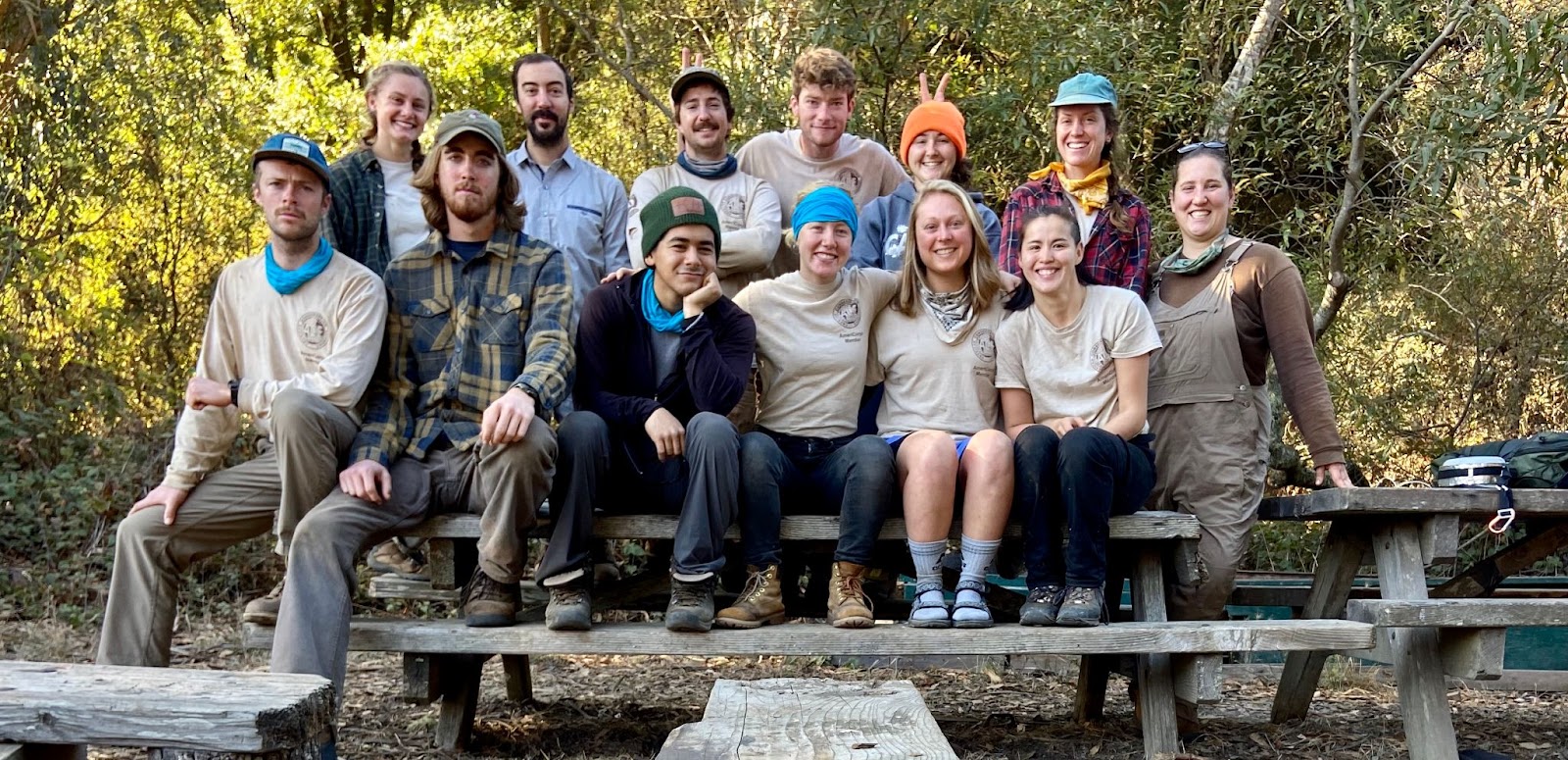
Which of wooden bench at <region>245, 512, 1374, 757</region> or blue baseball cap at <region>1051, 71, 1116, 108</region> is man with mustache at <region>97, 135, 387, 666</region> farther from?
blue baseball cap at <region>1051, 71, 1116, 108</region>

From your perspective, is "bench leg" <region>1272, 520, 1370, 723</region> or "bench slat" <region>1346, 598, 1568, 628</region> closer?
"bench slat" <region>1346, 598, 1568, 628</region>

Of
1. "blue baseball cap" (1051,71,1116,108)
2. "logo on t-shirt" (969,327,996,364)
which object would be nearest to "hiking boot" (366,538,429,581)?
"logo on t-shirt" (969,327,996,364)

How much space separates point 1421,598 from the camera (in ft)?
14.5

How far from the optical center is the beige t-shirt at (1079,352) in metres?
4.38

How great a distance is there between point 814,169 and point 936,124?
0.57m

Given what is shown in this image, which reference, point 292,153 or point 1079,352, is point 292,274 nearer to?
point 292,153

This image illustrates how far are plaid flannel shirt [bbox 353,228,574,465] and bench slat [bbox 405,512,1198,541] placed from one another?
235 mm

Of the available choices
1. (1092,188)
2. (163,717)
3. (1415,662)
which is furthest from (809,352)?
(163,717)

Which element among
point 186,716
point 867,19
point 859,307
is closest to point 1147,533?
point 859,307

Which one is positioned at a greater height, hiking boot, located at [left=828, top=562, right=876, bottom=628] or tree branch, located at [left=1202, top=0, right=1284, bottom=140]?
tree branch, located at [left=1202, top=0, right=1284, bottom=140]

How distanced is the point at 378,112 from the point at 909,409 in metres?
2.30

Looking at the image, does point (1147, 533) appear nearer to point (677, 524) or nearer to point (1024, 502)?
point (1024, 502)

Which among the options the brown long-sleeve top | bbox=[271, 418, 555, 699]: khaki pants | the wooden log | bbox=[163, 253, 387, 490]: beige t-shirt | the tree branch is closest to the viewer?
the wooden log

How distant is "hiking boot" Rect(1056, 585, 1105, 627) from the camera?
405cm
